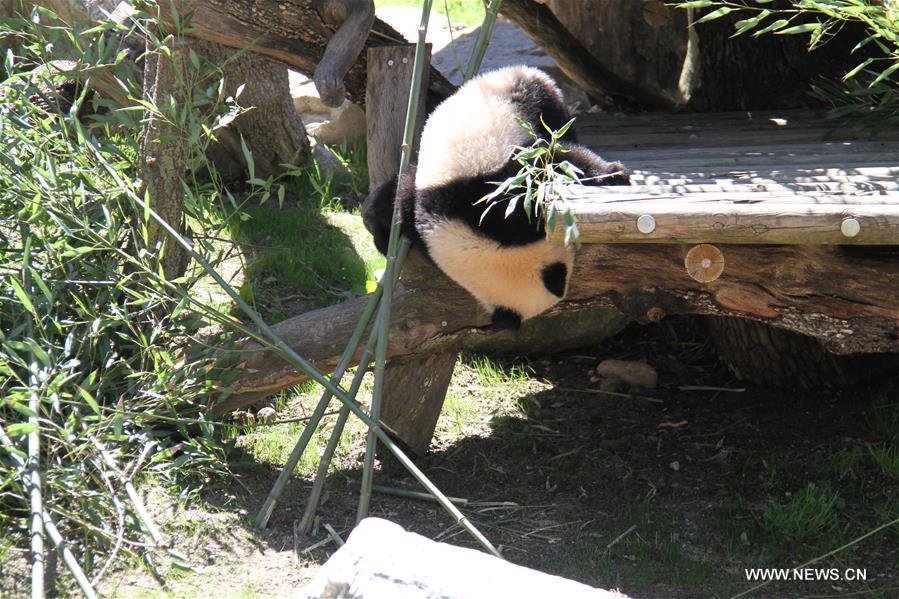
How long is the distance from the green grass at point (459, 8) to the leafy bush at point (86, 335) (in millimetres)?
4684

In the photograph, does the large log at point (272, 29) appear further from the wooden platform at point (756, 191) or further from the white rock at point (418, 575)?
the white rock at point (418, 575)

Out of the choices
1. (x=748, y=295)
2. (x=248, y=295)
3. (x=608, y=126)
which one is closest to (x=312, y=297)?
(x=248, y=295)

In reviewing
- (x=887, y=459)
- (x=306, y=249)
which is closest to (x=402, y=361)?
(x=306, y=249)

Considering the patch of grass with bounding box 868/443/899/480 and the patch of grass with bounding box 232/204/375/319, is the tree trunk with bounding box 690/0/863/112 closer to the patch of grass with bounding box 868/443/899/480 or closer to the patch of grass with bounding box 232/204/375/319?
the patch of grass with bounding box 868/443/899/480

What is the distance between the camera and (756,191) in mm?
2432

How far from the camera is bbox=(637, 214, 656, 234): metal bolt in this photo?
2.32 metres

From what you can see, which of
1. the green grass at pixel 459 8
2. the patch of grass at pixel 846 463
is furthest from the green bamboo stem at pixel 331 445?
the green grass at pixel 459 8

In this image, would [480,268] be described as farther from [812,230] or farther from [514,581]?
[514,581]

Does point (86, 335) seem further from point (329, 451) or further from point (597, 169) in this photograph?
point (597, 169)

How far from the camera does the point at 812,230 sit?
2.24m

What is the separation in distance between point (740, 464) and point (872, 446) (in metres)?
0.48

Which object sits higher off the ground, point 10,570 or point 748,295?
point 748,295

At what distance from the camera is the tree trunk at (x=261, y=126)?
4.72m

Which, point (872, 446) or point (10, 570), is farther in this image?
point (872, 446)
